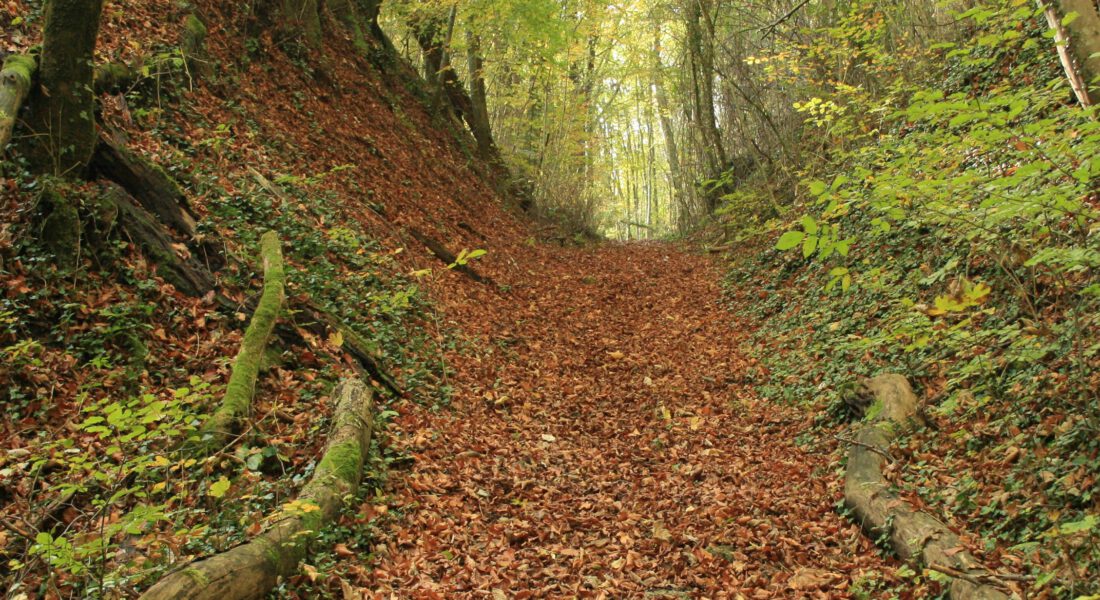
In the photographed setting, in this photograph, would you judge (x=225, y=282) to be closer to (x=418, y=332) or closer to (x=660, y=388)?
(x=418, y=332)

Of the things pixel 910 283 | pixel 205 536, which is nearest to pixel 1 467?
pixel 205 536

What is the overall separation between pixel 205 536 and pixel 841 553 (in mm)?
4418

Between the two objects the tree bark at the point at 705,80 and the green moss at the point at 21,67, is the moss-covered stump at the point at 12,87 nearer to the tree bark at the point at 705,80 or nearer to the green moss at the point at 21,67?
the green moss at the point at 21,67

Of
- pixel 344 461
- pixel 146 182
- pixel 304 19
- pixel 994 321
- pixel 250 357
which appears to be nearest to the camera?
pixel 344 461

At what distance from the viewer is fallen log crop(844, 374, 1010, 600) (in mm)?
3869

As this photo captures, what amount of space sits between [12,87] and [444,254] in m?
6.82

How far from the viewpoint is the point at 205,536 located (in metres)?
4.05

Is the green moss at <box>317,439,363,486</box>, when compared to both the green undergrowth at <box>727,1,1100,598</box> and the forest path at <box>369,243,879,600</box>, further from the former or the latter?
the green undergrowth at <box>727,1,1100,598</box>

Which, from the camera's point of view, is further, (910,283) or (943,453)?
(910,283)

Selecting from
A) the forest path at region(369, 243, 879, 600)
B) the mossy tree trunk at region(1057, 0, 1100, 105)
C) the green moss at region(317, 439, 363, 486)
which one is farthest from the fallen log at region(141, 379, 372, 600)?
the mossy tree trunk at region(1057, 0, 1100, 105)

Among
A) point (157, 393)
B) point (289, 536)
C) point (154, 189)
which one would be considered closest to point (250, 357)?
point (157, 393)

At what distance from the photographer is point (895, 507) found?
4824 millimetres

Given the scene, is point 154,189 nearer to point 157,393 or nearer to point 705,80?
point 157,393

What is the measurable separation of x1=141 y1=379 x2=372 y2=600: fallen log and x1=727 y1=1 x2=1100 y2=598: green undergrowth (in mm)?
3465
